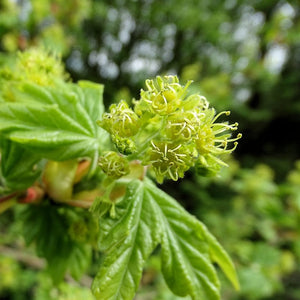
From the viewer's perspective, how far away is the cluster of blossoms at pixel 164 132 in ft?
1.86

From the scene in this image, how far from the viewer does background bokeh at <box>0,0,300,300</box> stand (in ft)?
10.1

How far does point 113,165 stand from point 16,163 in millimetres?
263

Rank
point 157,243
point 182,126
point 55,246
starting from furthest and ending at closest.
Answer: point 55,246 → point 157,243 → point 182,126

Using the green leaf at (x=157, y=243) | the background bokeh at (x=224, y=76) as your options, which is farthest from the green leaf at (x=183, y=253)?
the background bokeh at (x=224, y=76)

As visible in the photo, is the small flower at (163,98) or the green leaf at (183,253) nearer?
the small flower at (163,98)

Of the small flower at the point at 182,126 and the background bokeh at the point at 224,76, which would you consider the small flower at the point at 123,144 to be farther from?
the background bokeh at the point at 224,76

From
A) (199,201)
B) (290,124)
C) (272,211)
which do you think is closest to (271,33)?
(272,211)

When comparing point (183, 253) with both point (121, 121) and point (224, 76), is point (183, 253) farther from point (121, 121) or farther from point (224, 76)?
point (224, 76)

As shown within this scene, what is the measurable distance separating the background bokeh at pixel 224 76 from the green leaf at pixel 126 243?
2212 mm

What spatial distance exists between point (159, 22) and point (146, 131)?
27.2ft

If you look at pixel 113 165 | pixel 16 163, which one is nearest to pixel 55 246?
pixel 16 163

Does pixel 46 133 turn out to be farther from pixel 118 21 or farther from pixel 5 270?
pixel 118 21

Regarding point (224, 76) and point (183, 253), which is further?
point (224, 76)

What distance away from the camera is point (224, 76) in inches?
189
